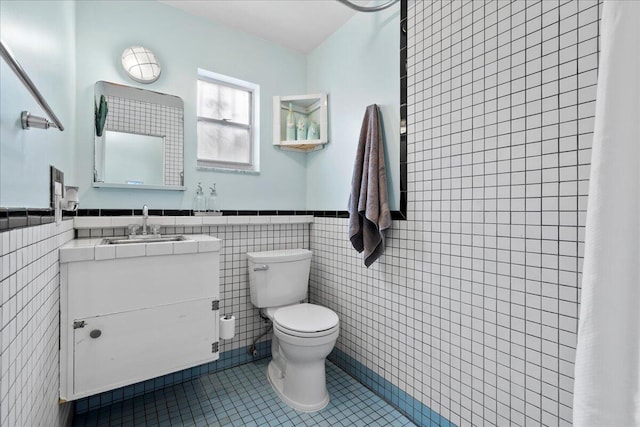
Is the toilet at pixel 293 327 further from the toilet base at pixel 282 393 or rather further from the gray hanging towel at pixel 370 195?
the gray hanging towel at pixel 370 195

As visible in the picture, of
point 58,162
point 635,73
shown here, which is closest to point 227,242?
point 58,162

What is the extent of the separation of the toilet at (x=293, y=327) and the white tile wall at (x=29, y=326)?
972 mm

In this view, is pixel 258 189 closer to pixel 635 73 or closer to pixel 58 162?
pixel 58 162

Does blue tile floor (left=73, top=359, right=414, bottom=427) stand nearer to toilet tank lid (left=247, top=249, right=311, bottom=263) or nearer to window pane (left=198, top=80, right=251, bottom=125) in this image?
toilet tank lid (left=247, top=249, right=311, bottom=263)

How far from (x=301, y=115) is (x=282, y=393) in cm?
199

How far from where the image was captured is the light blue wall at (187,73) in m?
1.72

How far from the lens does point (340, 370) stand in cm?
206

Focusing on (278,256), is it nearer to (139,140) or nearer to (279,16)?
(139,140)

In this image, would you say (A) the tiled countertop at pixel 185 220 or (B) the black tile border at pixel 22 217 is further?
(A) the tiled countertop at pixel 185 220

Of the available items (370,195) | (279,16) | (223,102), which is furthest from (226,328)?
(279,16)

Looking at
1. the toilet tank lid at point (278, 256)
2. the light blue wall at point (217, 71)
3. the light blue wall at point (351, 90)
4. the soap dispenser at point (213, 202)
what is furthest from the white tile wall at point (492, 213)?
the soap dispenser at point (213, 202)

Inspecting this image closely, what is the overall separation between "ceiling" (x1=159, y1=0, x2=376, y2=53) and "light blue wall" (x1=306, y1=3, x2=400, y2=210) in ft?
0.34

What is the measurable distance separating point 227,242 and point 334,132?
3.62ft

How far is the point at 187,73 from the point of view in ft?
6.61
